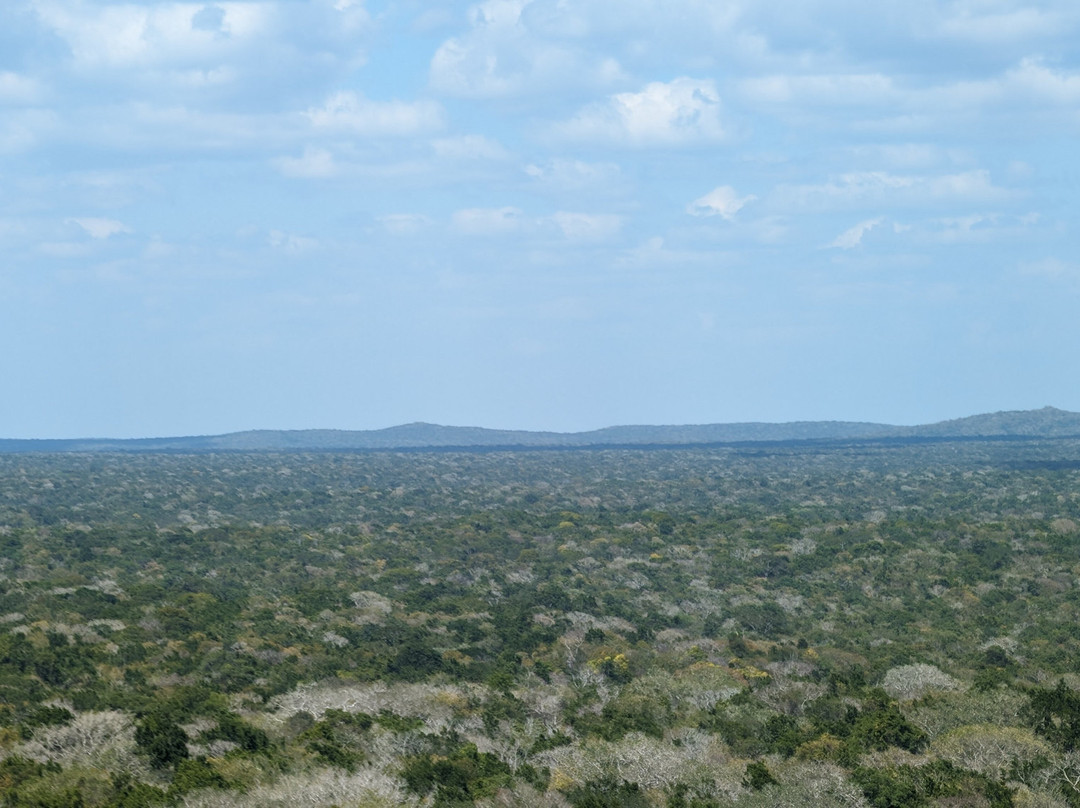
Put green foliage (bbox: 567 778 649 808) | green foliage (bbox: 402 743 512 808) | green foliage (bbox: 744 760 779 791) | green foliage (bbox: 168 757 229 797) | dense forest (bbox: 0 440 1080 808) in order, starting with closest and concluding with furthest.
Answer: green foliage (bbox: 168 757 229 797) → green foliage (bbox: 567 778 649 808) → green foliage (bbox: 402 743 512 808) → green foliage (bbox: 744 760 779 791) → dense forest (bbox: 0 440 1080 808)

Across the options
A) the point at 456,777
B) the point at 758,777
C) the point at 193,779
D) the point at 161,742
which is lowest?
the point at 456,777

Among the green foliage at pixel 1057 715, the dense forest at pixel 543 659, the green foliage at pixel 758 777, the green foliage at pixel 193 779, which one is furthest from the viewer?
the green foliage at pixel 1057 715

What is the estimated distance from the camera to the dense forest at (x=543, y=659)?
30578 millimetres

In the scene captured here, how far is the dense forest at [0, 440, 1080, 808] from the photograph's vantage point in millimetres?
30578

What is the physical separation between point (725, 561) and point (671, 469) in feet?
376

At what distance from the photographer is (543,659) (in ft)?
169

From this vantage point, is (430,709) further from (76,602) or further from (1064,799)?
(76,602)

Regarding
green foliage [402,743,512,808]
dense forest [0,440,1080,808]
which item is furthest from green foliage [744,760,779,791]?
green foliage [402,743,512,808]

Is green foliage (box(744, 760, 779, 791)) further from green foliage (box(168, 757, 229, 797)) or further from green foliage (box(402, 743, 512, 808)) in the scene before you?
green foliage (box(168, 757, 229, 797))

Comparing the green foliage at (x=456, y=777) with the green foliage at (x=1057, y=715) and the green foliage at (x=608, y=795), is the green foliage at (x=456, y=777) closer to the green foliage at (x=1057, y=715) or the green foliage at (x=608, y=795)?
the green foliage at (x=608, y=795)

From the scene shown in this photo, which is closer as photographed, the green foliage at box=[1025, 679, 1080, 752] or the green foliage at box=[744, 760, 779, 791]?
the green foliage at box=[744, 760, 779, 791]

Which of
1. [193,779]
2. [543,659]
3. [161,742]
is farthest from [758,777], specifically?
[543,659]

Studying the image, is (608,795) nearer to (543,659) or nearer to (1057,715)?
(1057,715)

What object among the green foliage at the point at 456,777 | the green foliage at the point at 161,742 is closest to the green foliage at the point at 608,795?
the green foliage at the point at 456,777
